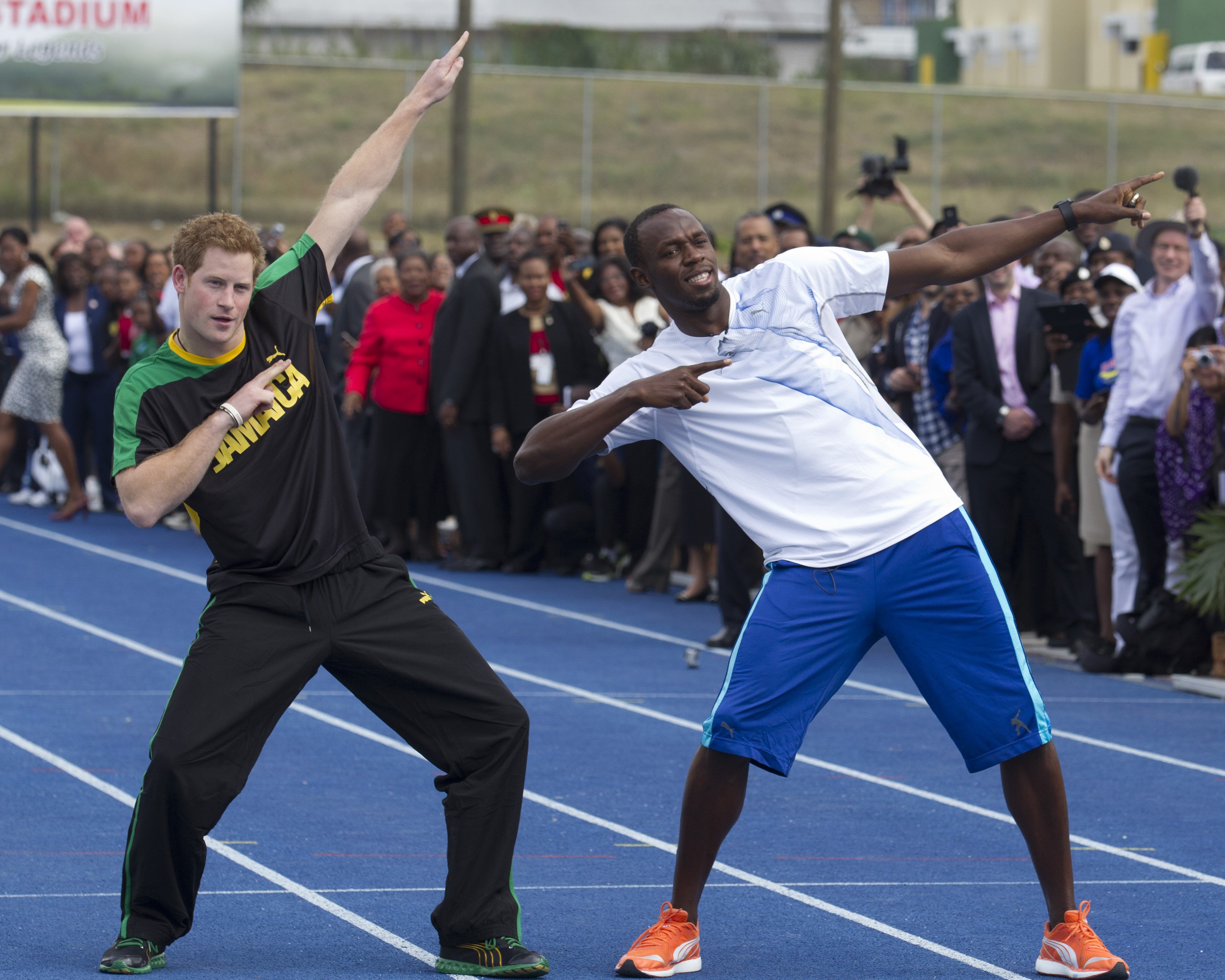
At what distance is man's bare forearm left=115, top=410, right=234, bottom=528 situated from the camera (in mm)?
4918

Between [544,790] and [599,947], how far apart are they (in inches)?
87.0

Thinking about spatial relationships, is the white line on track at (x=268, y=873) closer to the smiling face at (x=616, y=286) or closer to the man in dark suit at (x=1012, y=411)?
the man in dark suit at (x=1012, y=411)

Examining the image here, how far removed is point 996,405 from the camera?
11.0 meters

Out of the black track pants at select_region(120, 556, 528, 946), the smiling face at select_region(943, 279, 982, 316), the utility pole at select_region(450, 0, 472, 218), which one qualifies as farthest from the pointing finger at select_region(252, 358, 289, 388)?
the utility pole at select_region(450, 0, 472, 218)

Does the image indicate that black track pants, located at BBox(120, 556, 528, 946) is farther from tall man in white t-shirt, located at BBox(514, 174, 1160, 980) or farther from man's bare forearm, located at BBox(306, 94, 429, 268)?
man's bare forearm, located at BBox(306, 94, 429, 268)

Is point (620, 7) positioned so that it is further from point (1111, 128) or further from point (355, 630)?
point (355, 630)

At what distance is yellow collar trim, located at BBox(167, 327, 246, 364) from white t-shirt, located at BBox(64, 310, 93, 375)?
42.6 ft

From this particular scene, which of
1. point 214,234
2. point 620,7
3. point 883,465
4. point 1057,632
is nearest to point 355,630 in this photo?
point 214,234

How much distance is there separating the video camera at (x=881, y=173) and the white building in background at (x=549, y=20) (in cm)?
4881

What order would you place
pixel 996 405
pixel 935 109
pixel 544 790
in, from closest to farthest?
pixel 544 790 → pixel 996 405 → pixel 935 109

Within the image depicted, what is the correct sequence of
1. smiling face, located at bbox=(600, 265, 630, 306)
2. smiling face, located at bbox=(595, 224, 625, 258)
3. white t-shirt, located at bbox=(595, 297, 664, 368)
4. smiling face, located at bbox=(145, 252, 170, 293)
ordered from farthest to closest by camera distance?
smiling face, located at bbox=(145, 252, 170, 293) < smiling face, located at bbox=(595, 224, 625, 258) < smiling face, located at bbox=(600, 265, 630, 306) < white t-shirt, located at bbox=(595, 297, 664, 368)

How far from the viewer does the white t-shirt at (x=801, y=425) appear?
202 inches

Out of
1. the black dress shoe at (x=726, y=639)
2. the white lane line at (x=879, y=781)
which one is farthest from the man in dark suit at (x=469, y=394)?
the white lane line at (x=879, y=781)

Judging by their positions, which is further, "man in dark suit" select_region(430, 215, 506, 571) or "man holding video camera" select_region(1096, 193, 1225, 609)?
"man in dark suit" select_region(430, 215, 506, 571)
